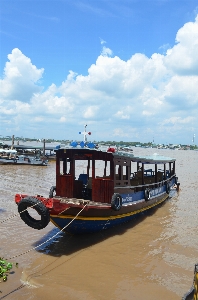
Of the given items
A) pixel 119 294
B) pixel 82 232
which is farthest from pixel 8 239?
pixel 119 294

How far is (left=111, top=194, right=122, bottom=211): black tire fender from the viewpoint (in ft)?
31.0

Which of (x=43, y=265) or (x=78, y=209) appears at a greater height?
(x=78, y=209)

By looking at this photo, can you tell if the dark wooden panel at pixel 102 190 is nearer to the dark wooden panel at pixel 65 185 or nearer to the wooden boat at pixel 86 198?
the wooden boat at pixel 86 198

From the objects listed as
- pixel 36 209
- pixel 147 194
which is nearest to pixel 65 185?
pixel 36 209

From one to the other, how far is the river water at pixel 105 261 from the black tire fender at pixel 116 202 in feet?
4.07

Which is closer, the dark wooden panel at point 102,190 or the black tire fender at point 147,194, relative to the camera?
the dark wooden panel at point 102,190

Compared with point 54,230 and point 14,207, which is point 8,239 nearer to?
point 54,230

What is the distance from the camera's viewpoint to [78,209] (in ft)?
28.3

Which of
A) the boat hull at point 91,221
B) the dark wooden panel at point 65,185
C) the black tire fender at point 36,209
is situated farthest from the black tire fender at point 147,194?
the black tire fender at point 36,209

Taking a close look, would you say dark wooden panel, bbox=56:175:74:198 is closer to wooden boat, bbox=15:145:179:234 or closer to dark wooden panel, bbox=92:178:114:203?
wooden boat, bbox=15:145:179:234

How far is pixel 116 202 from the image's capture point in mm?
9617

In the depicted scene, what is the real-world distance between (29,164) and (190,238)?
27.7 m

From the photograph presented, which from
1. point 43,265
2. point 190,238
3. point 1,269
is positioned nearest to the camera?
point 1,269

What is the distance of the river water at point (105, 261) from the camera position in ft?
21.6
